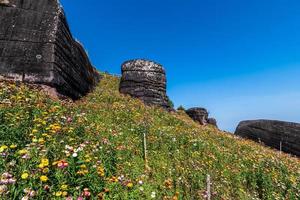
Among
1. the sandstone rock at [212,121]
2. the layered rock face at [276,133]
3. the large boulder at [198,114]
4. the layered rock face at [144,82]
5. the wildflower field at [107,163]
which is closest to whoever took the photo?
the wildflower field at [107,163]

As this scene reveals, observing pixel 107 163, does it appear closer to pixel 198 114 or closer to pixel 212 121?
pixel 198 114

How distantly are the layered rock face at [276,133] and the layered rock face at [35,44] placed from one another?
21.4m

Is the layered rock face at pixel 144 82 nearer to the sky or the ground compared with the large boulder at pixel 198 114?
nearer to the sky

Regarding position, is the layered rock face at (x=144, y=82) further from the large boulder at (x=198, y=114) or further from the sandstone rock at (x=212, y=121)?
the sandstone rock at (x=212, y=121)

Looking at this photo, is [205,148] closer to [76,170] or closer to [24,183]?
[76,170]

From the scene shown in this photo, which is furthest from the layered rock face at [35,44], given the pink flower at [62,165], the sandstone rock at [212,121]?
the sandstone rock at [212,121]

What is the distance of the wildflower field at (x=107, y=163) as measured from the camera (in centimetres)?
593

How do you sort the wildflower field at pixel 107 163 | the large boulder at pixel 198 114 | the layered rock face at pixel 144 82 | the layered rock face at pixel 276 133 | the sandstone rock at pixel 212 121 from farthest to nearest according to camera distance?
the sandstone rock at pixel 212 121 → the large boulder at pixel 198 114 → the layered rock face at pixel 276 133 → the layered rock face at pixel 144 82 → the wildflower field at pixel 107 163

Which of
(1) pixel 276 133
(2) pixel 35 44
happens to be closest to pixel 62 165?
(2) pixel 35 44

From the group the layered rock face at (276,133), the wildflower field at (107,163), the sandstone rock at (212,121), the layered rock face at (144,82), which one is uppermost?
the layered rock face at (144,82)

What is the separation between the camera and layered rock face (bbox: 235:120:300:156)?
29.2 metres

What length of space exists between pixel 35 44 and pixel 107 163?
11.1 metres

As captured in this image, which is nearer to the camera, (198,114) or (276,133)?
(276,133)

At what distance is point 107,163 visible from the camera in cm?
802
